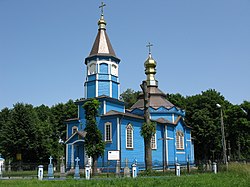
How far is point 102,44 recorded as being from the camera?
30.2 meters

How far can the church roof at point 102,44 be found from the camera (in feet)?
97.1

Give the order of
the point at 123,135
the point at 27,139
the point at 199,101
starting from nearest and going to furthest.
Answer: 1. the point at 123,135
2. the point at 27,139
3. the point at 199,101

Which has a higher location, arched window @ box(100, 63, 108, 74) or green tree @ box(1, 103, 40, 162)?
arched window @ box(100, 63, 108, 74)

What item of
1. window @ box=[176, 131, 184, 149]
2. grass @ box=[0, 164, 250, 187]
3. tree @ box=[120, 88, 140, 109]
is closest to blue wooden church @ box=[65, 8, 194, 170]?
window @ box=[176, 131, 184, 149]

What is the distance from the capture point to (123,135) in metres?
27.2

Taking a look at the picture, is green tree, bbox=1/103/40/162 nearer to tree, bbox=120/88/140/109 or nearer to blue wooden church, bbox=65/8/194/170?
blue wooden church, bbox=65/8/194/170

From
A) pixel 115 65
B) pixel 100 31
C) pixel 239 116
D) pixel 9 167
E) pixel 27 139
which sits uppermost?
pixel 100 31

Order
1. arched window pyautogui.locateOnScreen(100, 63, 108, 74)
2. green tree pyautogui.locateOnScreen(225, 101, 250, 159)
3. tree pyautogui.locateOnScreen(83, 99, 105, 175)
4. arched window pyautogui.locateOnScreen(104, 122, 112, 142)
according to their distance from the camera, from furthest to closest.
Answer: green tree pyautogui.locateOnScreen(225, 101, 250, 159), arched window pyautogui.locateOnScreen(100, 63, 108, 74), arched window pyautogui.locateOnScreen(104, 122, 112, 142), tree pyautogui.locateOnScreen(83, 99, 105, 175)

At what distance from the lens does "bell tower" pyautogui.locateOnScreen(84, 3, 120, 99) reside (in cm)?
2861

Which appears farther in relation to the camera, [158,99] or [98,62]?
[158,99]

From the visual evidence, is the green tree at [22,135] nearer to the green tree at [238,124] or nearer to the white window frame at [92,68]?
the white window frame at [92,68]

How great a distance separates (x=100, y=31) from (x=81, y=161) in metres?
12.7

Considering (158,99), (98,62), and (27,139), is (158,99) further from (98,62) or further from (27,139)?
(27,139)

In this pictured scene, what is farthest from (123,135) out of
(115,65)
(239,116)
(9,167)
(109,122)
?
(239,116)
